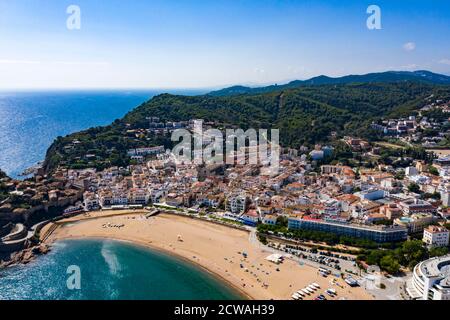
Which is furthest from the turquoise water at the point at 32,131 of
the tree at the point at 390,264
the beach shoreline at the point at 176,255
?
the tree at the point at 390,264

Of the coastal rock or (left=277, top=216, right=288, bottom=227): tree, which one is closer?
the coastal rock

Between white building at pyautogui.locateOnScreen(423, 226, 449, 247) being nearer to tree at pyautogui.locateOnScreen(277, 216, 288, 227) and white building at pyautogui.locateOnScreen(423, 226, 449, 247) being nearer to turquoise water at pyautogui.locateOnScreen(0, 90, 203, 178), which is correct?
tree at pyautogui.locateOnScreen(277, 216, 288, 227)

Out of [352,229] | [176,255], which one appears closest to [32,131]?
[176,255]

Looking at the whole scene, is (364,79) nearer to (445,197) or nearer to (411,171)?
(411,171)

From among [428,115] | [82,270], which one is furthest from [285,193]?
[428,115]

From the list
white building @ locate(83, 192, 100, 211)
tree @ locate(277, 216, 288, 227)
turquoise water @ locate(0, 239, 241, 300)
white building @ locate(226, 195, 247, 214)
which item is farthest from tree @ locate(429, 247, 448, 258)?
white building @ locate(83, 192, 100, 211)

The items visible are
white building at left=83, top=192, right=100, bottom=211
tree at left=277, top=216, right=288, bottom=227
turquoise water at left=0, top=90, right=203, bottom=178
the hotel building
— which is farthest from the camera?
turquoise water at left=0, top=90, right=203, bottom=178
